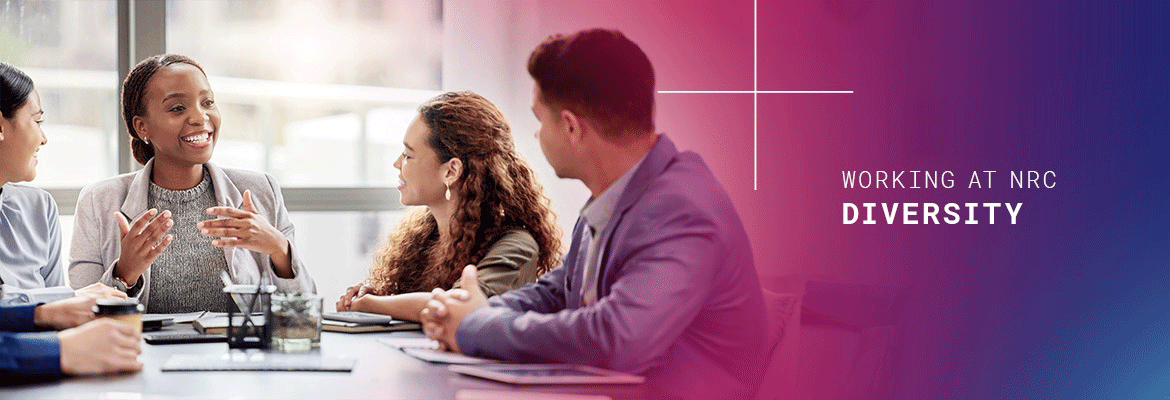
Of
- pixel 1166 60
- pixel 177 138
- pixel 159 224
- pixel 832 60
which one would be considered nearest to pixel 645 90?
pixel 159 224

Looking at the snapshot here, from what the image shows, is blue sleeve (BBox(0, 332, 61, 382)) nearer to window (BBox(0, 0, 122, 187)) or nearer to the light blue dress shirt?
the light blue dress shirt

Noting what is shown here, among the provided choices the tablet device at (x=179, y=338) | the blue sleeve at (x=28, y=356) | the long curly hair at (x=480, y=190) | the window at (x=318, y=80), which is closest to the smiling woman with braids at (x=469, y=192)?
the long curly hair at (x=480, y=190)

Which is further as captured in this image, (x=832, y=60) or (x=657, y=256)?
(x=832, y=60)

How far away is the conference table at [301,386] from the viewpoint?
5.23 ft

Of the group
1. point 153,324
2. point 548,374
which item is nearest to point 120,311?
point 153,324

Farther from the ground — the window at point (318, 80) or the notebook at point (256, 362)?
the window at point (318, 80)

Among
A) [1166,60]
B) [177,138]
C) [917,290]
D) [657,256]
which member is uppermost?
[1166,60]

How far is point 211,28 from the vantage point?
14.9ft

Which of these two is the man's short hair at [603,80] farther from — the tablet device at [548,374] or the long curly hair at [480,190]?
the long curly hair at [480,190]

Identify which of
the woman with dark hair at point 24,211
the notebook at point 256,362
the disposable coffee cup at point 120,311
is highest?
the woman with dark hair at point 24,211

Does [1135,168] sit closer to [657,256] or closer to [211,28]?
[657,256]

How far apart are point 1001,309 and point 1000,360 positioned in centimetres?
18

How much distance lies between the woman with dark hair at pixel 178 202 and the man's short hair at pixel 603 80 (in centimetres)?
115

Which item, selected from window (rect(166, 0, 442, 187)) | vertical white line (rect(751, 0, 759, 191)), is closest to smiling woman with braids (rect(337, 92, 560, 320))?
vertical white line (rect(751, 0, 759, 191))
